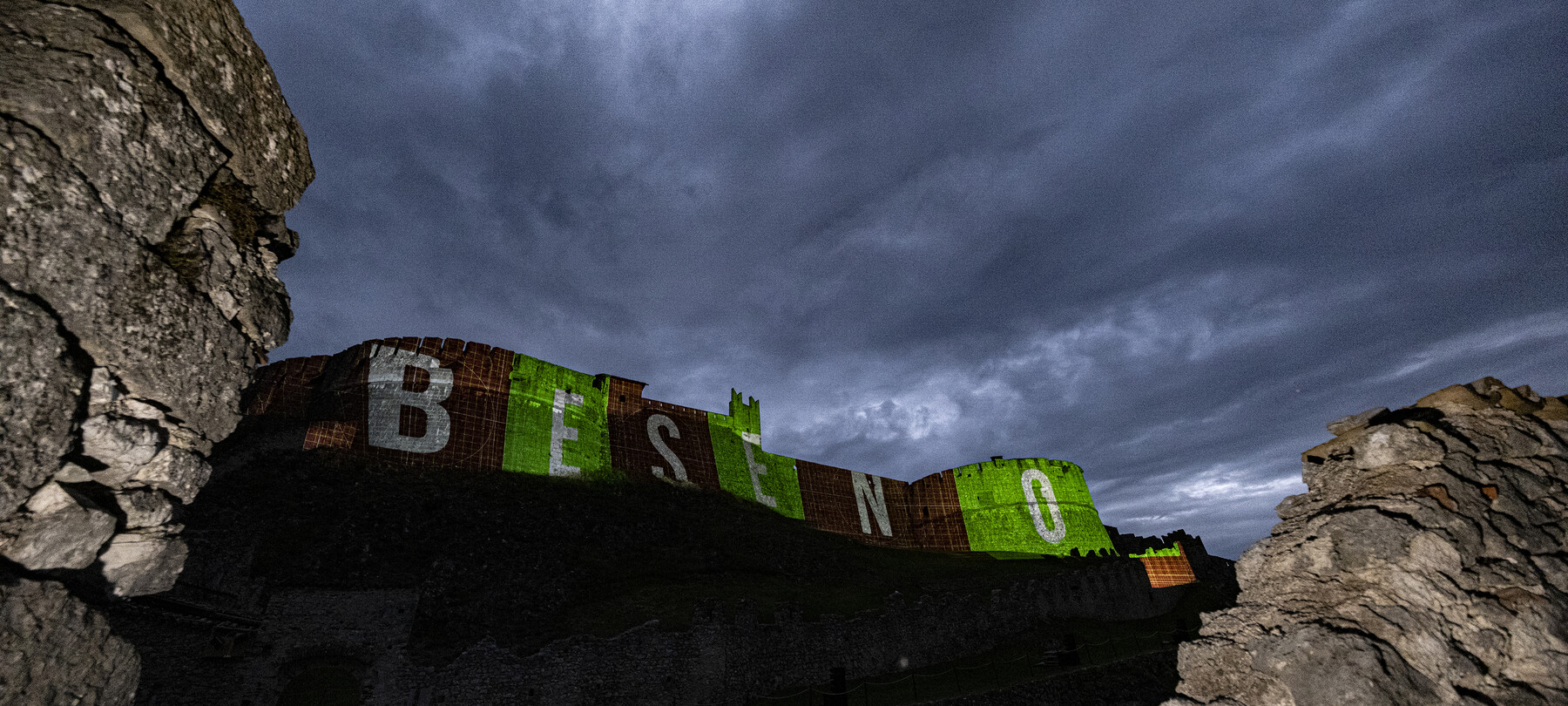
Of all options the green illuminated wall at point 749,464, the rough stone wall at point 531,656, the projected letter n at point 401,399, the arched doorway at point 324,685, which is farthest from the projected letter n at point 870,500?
the arched doorway at point 324,685

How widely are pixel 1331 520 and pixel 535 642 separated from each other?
58.7 ft

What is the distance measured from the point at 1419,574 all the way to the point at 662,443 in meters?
30.8

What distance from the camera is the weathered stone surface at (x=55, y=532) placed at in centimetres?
250

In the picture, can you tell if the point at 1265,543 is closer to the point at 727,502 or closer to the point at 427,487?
the point at 427,487

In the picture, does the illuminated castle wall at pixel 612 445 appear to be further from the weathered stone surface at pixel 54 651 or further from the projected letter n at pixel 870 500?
the weathered stone surface at pixel 54 651

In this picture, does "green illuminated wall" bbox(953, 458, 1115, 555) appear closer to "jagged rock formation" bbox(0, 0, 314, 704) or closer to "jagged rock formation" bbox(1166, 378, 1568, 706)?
"jagged rock formation" bbox(1166, 378, 1568, 706)

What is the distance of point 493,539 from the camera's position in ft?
69.4

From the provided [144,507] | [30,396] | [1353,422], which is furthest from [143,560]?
[1353,422]

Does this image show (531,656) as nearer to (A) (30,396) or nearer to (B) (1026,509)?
(A) (30,396)

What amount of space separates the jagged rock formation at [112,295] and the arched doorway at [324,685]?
1577 cm

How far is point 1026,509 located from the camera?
43.1 m

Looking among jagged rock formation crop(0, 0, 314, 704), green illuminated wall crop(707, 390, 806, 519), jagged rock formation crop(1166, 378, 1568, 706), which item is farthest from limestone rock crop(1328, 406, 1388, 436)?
green illuminated wall crop(707, 390, 806, 519)

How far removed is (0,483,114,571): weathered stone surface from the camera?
2498mm

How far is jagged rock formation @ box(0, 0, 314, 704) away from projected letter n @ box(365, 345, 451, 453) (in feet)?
79.2
